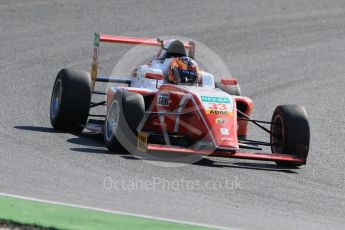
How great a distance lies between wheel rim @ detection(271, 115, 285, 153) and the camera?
1230 centimetres

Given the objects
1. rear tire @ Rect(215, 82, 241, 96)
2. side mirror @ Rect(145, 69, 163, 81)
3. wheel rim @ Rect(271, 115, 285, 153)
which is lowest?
wheel rim @ Rect(271, 115, 285, 153)

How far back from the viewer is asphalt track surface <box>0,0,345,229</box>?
8.94 metres

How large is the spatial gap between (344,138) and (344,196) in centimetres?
468

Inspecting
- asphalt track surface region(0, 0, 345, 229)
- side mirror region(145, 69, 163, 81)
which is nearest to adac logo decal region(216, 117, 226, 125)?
asphalt track surface region(0, 0, 345, 229)

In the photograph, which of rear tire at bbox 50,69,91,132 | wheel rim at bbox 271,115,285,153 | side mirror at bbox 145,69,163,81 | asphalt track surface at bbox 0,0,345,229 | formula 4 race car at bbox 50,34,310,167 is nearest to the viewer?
asphalt track surface at bbox 0,0,345,229

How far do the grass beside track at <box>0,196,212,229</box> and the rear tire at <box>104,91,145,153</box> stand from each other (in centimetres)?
337

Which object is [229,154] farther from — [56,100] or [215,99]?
[56,100]

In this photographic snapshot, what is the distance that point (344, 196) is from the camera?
1020cm

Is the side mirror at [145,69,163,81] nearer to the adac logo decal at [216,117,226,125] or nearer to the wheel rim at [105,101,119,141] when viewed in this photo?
the wheel rim at [105,101,119,141]

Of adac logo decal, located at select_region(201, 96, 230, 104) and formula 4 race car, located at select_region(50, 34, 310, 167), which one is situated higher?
adac logo decal, located at select_region(201, 96, 230, 104)

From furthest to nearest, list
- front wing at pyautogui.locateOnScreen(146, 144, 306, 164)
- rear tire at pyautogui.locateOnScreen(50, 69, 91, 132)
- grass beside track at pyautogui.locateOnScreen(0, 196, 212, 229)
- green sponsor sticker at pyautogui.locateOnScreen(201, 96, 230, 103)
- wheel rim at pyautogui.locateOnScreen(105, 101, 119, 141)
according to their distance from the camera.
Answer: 1. rear tire at pyautogui.locateOnScreen(50, 69, 91, 132)
2. wheel rim at pyautogui.locateOnScreen(105, 101, 119, 141)
3. green sponsor sticker at pyautogui.locateOnScreen(201, 96, 230, 103)
4. front wing at pyautogui.locateOnScreen(146, 144, 306, 164)
5. grass beside track at pyautogui.locateOnScreen(0, 196, 212, 229)

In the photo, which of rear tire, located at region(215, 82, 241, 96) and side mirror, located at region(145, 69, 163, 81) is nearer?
side mirror, located at region(145, 69, 163, 81)

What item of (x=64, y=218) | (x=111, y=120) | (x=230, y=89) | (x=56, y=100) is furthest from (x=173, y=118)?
(x=64, y=218)

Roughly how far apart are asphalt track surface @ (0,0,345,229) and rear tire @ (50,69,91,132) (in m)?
0.24
